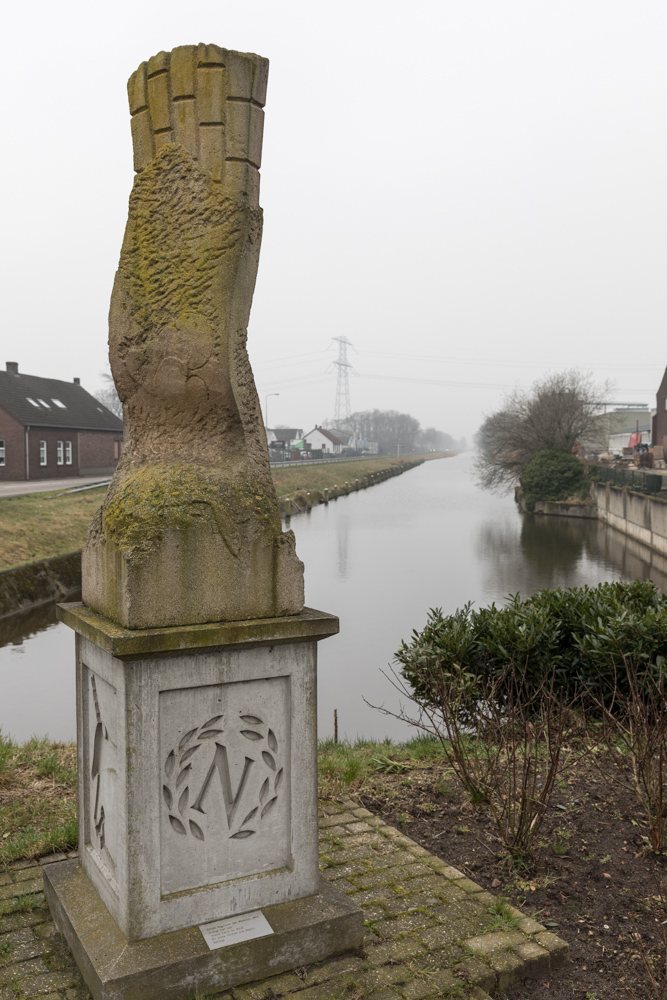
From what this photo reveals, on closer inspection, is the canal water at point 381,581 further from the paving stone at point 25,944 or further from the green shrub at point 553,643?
the paving stone at point 25,944

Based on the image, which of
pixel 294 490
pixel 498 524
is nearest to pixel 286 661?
pixel 498 524

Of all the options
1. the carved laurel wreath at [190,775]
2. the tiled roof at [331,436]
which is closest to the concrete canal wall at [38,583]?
the carved laurel wreath at [190,775]

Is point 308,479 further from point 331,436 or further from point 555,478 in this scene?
point 331,436

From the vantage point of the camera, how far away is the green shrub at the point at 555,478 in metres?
39.0

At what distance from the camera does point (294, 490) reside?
40438mm

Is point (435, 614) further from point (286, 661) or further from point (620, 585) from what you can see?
point (286, 661)

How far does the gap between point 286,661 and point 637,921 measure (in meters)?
2.28

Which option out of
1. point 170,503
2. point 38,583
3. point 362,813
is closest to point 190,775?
point 170,503

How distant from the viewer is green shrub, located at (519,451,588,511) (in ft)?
128

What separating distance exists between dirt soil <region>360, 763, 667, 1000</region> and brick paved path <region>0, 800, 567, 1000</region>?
17cm

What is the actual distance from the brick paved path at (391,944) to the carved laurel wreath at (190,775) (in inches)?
26.4

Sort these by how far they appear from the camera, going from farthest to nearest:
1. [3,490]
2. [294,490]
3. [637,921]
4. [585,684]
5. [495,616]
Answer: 1. [294,490]
2. [3,490]
3. [495,616]
4. [585,684]
5. [637,921]

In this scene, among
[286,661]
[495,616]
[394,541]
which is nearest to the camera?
[286,661]

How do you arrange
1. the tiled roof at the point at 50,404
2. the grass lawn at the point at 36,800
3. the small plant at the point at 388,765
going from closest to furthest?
the grass lawn at the point at 36,800 → the small plant at the point at 388,765 → the tiled roof at the point at 50,404
